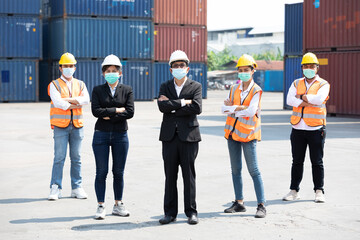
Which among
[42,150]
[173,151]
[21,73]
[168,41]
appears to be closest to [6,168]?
[42,150]

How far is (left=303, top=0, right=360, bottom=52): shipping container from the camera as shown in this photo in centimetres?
2569

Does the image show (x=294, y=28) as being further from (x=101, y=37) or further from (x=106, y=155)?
(x=106, y=155)

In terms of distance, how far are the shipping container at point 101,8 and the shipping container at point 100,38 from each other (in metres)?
0.36

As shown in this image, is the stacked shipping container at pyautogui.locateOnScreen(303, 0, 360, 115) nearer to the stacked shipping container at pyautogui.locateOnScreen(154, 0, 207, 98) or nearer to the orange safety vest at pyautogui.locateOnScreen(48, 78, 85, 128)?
the stacked shipping container at pyautogui.locateOnScreen(154, 0, 207, 98)

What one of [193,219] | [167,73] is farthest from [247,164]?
[167,73]

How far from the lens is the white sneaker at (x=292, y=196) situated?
8.88 meters

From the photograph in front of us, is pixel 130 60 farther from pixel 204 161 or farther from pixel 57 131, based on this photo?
pixel 57 131

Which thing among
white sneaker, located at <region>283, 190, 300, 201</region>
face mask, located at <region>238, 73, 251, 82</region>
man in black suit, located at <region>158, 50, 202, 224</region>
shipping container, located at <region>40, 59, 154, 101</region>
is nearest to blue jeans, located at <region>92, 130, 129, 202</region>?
man in black suit, located at <region>158, 50, 202, 224</region>

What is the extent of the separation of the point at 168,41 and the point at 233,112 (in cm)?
3473

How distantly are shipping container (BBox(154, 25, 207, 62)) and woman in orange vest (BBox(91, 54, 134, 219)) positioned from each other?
34.2m

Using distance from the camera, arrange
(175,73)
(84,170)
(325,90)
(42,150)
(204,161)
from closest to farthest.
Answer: (175,73), (325,90), (84,170), (204,161), (42,150)

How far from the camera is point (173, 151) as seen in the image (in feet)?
24.9

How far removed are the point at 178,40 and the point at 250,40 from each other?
276 ft

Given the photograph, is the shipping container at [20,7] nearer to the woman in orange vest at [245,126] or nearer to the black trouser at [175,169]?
the woman in orange vest at [245,126]
